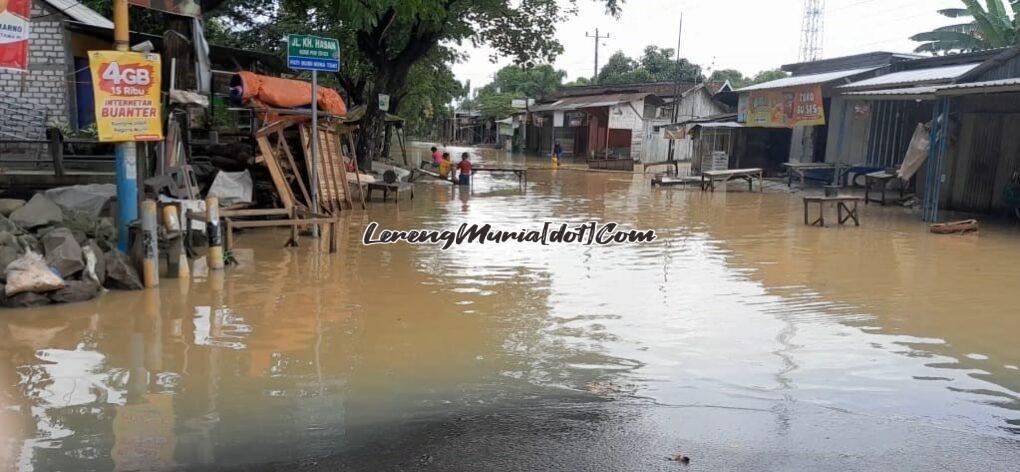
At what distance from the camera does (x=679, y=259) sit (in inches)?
429

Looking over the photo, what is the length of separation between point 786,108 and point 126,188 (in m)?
22.7

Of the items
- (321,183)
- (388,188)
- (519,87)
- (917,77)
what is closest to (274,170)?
(321,183)

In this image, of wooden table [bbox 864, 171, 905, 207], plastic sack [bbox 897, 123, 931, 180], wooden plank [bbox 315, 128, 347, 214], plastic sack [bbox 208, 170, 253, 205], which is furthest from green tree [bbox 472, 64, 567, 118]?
plastic sack [bbox 208, 170, 253, 205]

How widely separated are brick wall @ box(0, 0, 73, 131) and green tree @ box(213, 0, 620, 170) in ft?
16.4

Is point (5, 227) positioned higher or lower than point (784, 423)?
higher

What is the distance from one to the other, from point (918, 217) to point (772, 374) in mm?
13177

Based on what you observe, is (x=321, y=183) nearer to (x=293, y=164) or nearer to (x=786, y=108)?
(x=293, y=164)

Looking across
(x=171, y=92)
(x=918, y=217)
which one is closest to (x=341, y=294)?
(x=171, y=92)

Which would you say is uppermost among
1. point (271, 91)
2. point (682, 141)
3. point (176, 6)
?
point (176, 6)

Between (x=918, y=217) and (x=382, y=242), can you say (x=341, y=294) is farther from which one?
(x=918, y=217)

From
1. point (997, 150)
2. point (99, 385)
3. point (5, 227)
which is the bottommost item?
point (99, 385)

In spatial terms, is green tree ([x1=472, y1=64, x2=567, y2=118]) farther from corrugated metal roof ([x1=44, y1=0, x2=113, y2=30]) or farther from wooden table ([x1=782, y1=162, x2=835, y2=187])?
corrugated metal roof ([x1=44, y1=0, x2=113, y2=30])

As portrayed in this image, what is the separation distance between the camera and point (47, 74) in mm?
16453

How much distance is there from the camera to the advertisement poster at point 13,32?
7.80 metres
